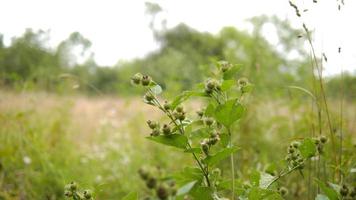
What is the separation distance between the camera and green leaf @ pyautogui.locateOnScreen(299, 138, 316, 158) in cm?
91

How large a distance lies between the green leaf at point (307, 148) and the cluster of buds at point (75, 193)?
1.68 ft

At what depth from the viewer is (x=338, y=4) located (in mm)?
1190

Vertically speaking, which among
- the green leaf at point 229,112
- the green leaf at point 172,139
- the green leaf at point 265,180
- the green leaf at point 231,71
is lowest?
the green leaf at point 265,180

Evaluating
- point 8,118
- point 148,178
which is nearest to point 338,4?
point 148,178

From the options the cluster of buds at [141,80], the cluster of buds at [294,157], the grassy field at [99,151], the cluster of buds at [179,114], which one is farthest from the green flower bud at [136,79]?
the grassy field at [99,151]

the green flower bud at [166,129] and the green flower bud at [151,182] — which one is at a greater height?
the green flower bud at [166,129]

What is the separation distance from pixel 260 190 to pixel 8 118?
1936mm

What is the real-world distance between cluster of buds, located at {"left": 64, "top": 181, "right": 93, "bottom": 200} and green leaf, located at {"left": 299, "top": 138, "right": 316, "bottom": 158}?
51cm

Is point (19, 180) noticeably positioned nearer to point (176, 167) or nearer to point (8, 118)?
point (8, 118)

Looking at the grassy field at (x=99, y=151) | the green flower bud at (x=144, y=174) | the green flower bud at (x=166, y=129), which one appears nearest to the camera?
the green flower bud at (x=144, y=174)

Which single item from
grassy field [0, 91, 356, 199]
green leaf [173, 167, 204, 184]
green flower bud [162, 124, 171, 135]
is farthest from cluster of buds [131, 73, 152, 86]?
grassy field [0, 91, 356, 199]

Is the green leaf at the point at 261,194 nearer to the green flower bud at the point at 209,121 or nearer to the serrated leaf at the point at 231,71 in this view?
the green flower bud at the point at 209,121

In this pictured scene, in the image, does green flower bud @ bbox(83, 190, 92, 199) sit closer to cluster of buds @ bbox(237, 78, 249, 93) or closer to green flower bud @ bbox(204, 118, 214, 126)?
green flower bud @ bbox(204, 118, 214, 126)

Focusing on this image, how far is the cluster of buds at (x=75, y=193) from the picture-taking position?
83 cm
